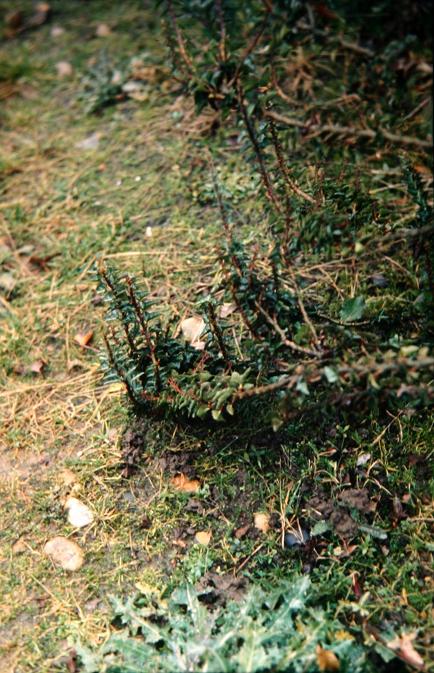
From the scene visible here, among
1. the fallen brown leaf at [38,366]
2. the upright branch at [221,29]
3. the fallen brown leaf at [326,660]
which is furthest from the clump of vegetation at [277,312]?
the fallen brown leaf at [326,660]

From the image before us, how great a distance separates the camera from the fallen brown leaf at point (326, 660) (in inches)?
76.7

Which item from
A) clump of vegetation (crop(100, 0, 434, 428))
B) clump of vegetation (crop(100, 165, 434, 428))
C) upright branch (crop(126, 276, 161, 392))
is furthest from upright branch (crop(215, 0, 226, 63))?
upright branch (crop(126, 276, 161, 392))

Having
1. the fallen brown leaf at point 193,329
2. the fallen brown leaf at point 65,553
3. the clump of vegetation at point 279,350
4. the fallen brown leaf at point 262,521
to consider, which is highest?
the clump of vegetation at point 279,350

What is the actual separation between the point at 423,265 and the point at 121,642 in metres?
1.83

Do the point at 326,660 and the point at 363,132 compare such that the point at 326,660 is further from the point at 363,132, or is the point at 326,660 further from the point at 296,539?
the point at 363,132

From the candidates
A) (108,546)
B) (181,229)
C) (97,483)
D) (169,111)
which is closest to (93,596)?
(108,546)

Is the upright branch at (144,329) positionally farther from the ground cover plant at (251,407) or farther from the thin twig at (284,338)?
the thin twig at (284,338)

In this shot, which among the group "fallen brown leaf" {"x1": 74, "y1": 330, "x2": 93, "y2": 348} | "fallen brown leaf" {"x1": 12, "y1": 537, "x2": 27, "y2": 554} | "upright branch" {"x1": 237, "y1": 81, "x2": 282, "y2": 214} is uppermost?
"upright branch" {"x1": 237, "y1": 81, "x2": 282, "y2": 214}

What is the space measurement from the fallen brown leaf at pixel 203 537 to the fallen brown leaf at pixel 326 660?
0.55 m

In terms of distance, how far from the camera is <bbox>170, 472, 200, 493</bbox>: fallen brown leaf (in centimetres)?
251

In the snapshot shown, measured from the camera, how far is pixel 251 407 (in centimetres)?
263

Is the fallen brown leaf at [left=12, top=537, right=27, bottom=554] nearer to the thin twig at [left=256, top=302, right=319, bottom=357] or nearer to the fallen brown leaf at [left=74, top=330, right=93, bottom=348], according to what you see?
the fallen brown leaf at [left=74, top=330, right=93, bottom=348]

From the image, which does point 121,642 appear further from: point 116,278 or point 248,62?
point 248,62

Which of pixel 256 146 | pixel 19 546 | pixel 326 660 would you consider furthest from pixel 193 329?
pixel 326 660
